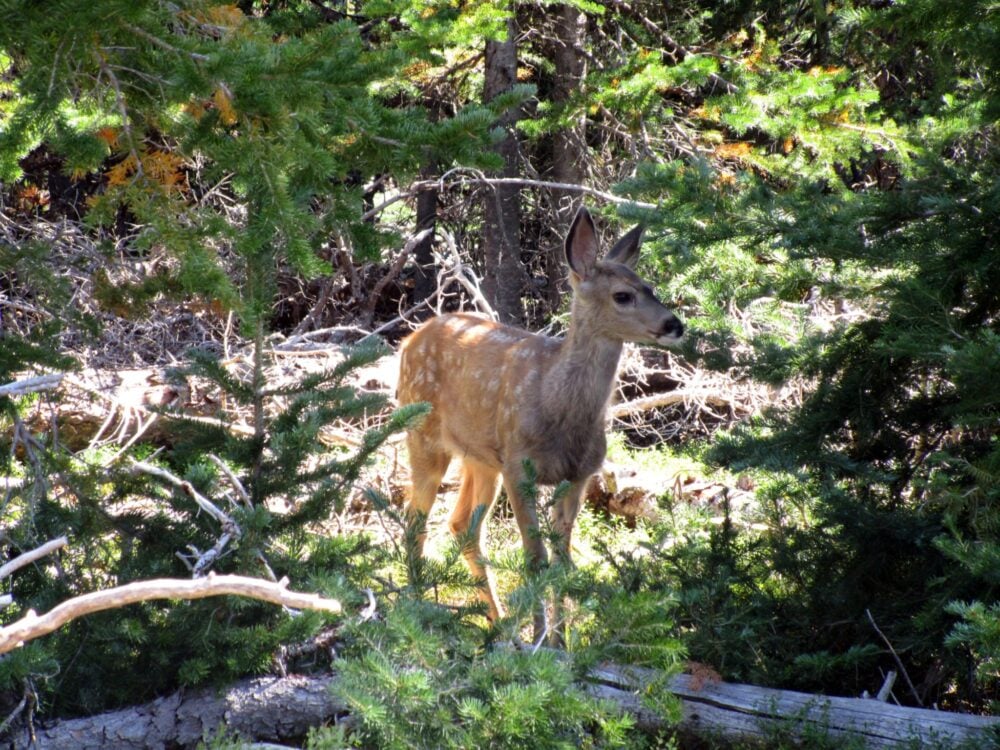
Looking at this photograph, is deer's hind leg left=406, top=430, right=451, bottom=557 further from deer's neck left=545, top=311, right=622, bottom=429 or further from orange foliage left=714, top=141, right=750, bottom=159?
orange foliage left=714, top=141, right=750, bottom=159

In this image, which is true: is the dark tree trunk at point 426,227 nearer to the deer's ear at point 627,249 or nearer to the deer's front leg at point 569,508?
the deer's ear at point 627,249

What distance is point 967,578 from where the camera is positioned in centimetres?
513

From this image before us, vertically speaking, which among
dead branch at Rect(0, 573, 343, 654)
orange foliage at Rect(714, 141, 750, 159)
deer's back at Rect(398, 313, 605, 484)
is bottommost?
deer's back at Rect(398, 313, 605, 484)

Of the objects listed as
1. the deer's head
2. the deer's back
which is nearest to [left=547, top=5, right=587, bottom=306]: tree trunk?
the deer's head

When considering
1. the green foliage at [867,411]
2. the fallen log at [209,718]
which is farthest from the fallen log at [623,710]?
the green foliage at [867,411]

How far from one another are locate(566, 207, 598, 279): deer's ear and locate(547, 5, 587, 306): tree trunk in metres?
3.04

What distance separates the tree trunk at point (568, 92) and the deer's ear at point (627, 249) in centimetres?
291

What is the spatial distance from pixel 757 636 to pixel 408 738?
2535mm

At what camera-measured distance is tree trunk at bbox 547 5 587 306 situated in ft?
35.4

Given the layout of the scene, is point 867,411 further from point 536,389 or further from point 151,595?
point 151,595

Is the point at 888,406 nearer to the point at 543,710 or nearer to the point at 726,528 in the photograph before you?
the point at 726,528

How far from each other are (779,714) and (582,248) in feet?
11.9

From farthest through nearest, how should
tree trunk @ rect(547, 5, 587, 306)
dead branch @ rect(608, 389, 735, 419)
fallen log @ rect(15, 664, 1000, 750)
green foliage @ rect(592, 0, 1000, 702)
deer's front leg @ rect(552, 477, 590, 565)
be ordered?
tree trunk @ rect(547, 5, 587, 306) < dead branch @ rect(608, 389, 735, 419) < deer's front leg @ rect(552, 477, 590, 565) < green foliage @ rect(592, 0, 1000, 702) < fallen log @ rect(15, 664, 1000, 750)

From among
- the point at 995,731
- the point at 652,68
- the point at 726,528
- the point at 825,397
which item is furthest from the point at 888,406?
the point at 652,68
